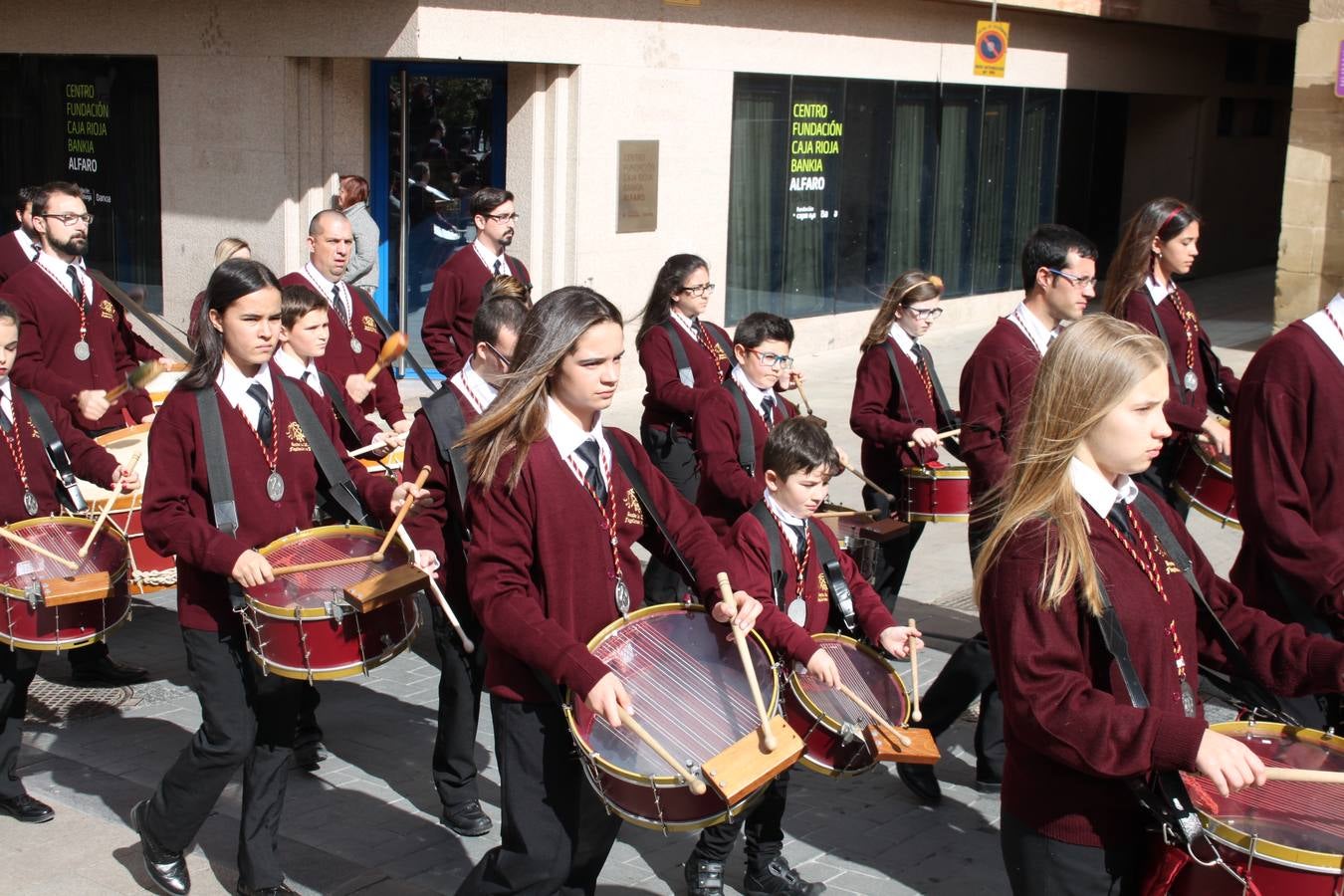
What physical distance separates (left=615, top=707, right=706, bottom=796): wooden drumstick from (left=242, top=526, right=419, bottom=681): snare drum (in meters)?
1.31

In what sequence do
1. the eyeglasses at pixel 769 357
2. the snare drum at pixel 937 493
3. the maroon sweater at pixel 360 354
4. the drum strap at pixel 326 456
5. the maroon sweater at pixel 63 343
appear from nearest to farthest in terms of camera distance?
the drum strap at pixel 326 456
the eyeglasses at pixel 769 357
the snare drum at pixel 937 493
the maroon sweater at pixel 63 343
the maroon sweater at pixel 360 354

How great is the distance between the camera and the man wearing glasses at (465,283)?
8.55m

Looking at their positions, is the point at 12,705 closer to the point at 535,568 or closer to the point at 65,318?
the point at 535,568

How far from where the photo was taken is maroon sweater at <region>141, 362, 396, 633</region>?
462cm

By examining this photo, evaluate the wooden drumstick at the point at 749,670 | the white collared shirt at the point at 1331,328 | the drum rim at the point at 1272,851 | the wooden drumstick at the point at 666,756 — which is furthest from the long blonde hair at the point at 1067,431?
the white collared shirt at the point at 1331,328

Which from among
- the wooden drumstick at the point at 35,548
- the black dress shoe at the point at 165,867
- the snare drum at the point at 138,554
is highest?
the wooden drumstick at the point at 35,548

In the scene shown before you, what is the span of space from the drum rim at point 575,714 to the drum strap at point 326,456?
1528 mm

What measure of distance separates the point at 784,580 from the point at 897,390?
2034 millimetres

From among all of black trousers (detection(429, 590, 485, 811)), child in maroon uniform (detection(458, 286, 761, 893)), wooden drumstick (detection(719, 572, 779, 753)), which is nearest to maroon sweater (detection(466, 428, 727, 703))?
child in maroon uniform (detection(458, 286, 761, 893))

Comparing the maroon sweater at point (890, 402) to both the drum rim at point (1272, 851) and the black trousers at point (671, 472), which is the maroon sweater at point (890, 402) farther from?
the drum rim at point (1272, 851)

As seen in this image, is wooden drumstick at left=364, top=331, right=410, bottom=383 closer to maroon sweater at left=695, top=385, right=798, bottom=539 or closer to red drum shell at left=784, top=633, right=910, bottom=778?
maroon sweater at left=695, top=385, right=798, bottom=539

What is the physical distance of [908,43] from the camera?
56.2 ft

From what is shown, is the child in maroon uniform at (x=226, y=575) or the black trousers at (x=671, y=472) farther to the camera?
the black trousers at (x=671, y=472)

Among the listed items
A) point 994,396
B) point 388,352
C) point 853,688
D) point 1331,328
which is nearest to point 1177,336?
point 994,396
